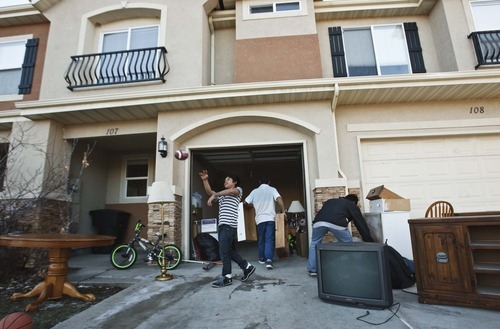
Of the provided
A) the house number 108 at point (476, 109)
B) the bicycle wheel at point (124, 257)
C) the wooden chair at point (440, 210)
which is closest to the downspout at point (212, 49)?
the bicycle wheel at point (124, 257)

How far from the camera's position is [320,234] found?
420 cm

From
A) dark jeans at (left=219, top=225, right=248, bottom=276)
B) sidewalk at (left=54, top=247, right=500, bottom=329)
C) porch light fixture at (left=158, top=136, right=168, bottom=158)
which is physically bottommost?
sidewalk at (left=54, top=247, right=500, bottom=329)

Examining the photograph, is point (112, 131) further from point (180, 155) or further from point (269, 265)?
point (269, 265)

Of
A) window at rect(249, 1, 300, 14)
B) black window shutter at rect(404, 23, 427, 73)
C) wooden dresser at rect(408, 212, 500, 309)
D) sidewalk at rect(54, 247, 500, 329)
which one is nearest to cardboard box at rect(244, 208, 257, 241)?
sidewalk at rect(54, 247, 500, 329)

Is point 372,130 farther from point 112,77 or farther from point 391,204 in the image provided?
point 112,77

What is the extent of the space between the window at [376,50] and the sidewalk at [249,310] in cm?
547

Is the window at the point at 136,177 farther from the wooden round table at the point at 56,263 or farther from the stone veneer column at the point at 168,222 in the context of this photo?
the wooden round table at the point at 56,263

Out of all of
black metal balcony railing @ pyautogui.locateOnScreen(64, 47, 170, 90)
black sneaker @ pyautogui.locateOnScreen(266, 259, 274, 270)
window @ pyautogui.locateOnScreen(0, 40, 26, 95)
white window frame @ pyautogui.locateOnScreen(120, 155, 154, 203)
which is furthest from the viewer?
white window frame @ pyautogui.locateOnScreen(120, 155, 154, 203)

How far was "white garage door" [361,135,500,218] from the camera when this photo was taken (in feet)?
19.8

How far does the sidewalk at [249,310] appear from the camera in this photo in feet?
8.59

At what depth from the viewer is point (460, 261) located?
2.92 meters

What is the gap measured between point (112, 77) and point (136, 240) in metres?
Result: 4.18

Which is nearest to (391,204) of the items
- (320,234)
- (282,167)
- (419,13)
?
(320,234)

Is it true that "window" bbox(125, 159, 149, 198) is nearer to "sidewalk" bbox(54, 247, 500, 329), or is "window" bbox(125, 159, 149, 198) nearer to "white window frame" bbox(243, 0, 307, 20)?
"sidewalk" bbox(54, 247, 500, 329)
